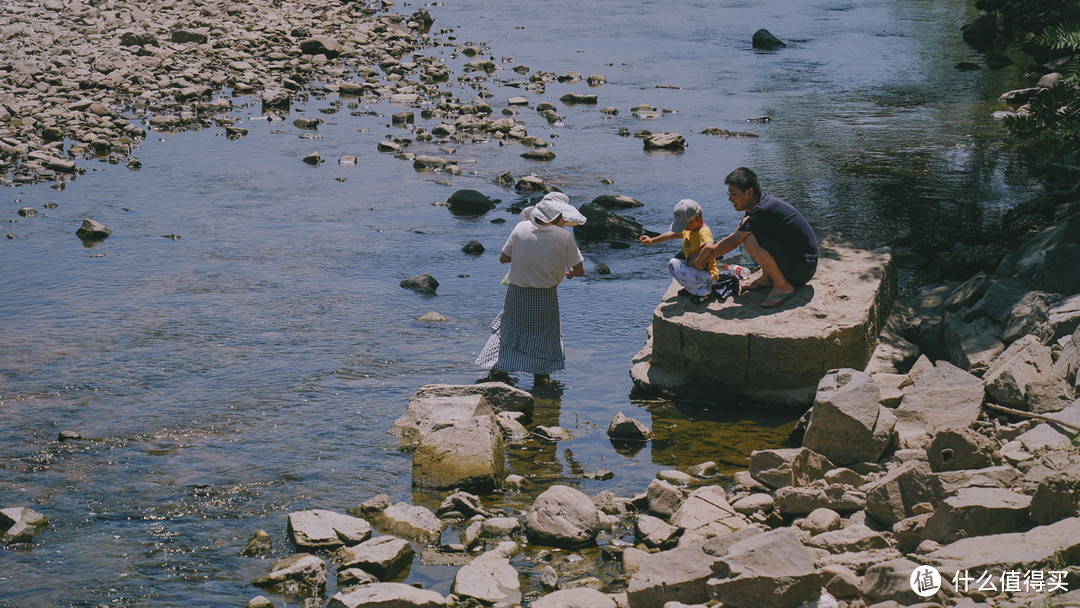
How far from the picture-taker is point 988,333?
902 centimetres

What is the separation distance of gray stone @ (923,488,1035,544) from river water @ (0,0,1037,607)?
229cm

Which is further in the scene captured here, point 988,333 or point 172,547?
point 988,333

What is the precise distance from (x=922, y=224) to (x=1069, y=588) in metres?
10.0

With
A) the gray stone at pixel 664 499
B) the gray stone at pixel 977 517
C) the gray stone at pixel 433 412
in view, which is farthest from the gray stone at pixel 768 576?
the gray stone at pixel 433 412

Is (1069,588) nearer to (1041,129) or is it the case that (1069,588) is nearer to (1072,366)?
(1072,366)

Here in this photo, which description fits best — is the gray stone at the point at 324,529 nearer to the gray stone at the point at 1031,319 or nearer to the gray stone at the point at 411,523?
the gray stone at the point at 411,523

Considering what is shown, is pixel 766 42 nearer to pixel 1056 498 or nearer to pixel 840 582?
pixel 1056 498

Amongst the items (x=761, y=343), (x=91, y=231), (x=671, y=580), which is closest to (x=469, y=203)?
(x=91, y=231)

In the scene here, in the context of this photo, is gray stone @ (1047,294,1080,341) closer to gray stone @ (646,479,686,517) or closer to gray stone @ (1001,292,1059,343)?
gray stone @ (1001,292,1059,343)

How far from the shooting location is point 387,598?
5715 millimetres

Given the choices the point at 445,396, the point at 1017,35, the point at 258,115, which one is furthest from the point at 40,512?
the point at 1017,35

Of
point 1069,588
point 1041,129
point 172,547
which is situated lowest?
point 172,547

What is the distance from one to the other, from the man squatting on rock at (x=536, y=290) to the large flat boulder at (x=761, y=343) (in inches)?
32.2

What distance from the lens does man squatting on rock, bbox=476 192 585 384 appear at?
9266 mm
